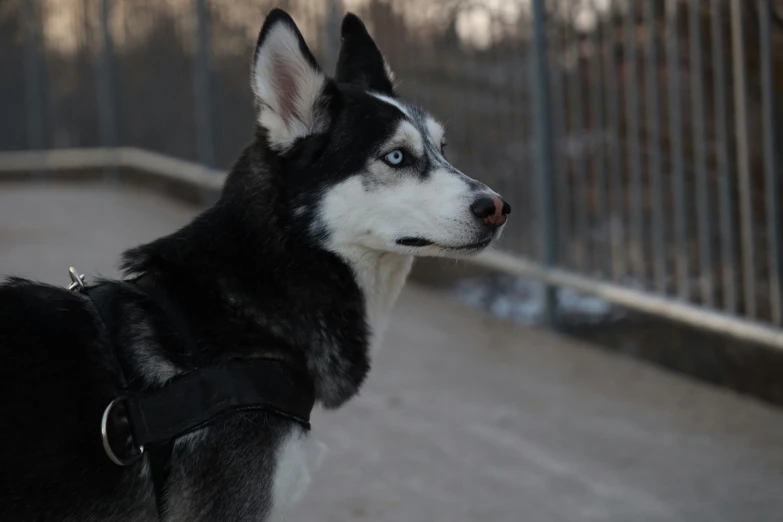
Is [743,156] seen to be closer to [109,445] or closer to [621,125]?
[621,125]

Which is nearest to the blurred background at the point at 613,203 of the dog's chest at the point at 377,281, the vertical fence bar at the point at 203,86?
the vertical fence bar at the point at 203,86

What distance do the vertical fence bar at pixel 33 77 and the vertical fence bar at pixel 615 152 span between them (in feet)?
27.5

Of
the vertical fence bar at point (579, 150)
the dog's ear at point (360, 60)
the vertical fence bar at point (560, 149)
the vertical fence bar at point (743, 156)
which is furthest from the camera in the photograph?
the vertical fence bar at point (560, 149)

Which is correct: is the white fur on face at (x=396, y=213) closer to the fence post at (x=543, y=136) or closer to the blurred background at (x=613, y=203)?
the blurred background at (x=613, y=203)

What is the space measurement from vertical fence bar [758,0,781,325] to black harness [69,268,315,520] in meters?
2.59

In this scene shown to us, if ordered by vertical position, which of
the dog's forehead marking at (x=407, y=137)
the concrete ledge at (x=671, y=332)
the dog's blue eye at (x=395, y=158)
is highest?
the dog's forehead marking at (x=407, y=137)

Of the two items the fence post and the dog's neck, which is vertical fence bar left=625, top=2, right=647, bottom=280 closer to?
the fence post

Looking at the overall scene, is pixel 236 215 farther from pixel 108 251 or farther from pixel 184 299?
pixel 108 251

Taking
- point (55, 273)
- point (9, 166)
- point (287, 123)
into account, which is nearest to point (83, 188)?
point (9, 166)

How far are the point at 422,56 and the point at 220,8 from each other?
2.90 metres

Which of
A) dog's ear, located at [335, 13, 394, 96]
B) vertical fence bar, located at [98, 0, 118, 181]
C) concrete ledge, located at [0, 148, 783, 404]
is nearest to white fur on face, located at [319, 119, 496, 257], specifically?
dog's ear, located at [335, 13, 394, 96]

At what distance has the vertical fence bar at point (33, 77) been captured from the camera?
12016 mm

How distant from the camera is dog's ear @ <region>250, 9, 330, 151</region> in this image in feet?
9.34

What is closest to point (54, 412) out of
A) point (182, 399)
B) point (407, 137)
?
point (182, 399)
